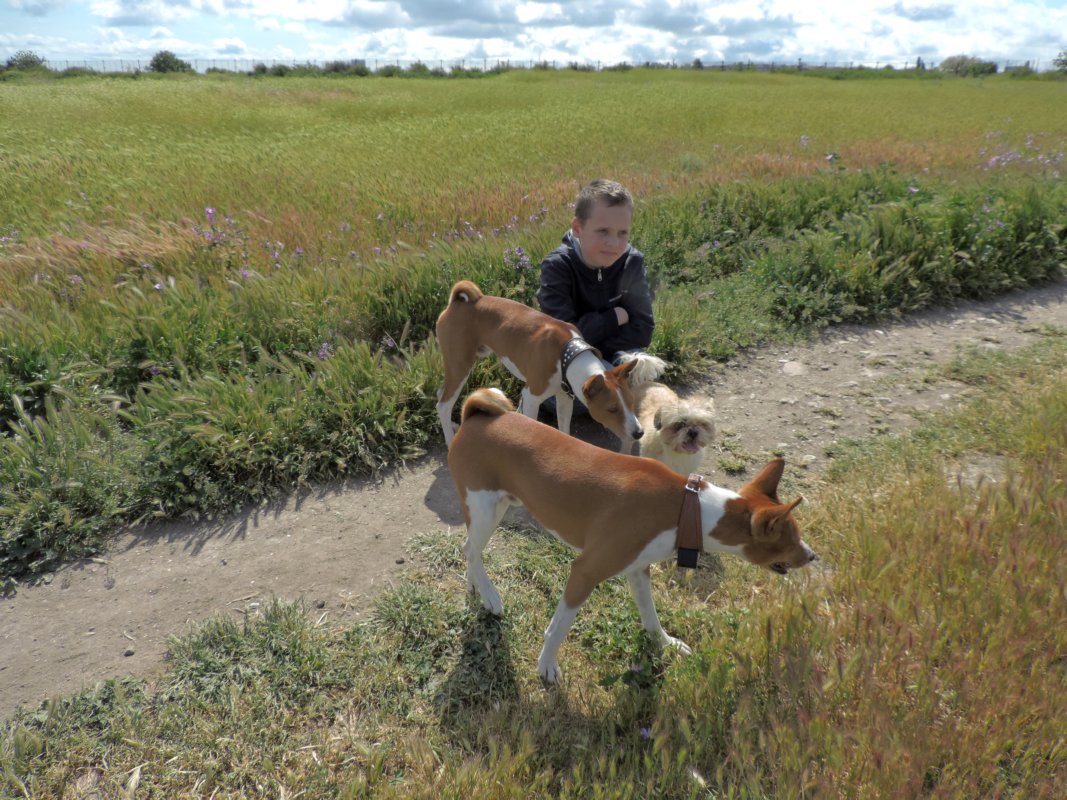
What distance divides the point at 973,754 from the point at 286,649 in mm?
3006

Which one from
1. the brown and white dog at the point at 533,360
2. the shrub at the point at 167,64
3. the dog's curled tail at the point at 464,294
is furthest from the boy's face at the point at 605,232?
the shrub at the point at 167,64

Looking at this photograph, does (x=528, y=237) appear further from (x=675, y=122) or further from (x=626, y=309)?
(x=675, y=122)

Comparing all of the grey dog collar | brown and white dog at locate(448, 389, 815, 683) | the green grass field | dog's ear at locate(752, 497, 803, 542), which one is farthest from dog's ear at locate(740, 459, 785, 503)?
the green grass field

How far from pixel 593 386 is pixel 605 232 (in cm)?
142

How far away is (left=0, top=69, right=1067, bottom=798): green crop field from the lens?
8.48ft

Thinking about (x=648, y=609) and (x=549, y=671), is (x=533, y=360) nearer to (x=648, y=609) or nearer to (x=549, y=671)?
(x=648, y=609)

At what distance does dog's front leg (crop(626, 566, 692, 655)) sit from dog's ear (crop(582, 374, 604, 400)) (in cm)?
112

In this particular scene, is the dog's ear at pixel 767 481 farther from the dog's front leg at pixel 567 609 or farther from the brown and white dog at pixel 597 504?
the dog's front leg at pixel 567 609

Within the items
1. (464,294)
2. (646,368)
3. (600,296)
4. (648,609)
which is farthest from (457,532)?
(600,296)

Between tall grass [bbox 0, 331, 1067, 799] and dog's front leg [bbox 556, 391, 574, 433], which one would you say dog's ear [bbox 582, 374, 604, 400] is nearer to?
dog's front leg [bbox 556, 391, 574, 433]

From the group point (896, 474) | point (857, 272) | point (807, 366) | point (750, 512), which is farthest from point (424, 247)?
point (750, 512)

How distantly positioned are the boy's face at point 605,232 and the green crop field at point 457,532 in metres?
1.48

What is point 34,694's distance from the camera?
3.12m

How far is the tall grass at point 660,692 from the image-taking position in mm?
2410
